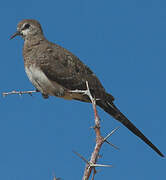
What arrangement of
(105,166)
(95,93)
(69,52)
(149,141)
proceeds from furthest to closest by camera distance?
(69,52)
(95,93)
(149,141)
(105,166)

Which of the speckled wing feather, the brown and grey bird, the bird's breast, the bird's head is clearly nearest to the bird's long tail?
the brown and grey bird

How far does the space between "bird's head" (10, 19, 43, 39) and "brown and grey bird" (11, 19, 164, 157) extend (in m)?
0.46

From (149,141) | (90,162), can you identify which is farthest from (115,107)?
(90,162)

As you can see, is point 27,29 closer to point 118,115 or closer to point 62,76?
point 62,76

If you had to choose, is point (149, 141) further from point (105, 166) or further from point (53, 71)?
point (105, 166)

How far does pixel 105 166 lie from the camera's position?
264 cm

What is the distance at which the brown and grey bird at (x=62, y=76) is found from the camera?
671cm

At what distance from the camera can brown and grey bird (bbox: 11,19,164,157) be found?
22.0 feet

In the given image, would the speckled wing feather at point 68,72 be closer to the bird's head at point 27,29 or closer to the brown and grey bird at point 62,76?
the brown and grey bird at point 62,76

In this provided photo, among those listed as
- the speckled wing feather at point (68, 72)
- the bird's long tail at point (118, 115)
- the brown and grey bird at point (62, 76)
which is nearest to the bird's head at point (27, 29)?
the brown and grey bird at point (62, 76)

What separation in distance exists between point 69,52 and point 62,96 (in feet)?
3.23

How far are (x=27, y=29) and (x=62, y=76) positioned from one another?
1.53 metres

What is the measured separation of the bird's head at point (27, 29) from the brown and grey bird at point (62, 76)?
461 mm

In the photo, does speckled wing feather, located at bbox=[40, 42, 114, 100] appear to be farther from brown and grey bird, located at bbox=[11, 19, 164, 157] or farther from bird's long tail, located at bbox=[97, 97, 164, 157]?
bird's long tail, located at bbox=[97, 97, 164, 157]
